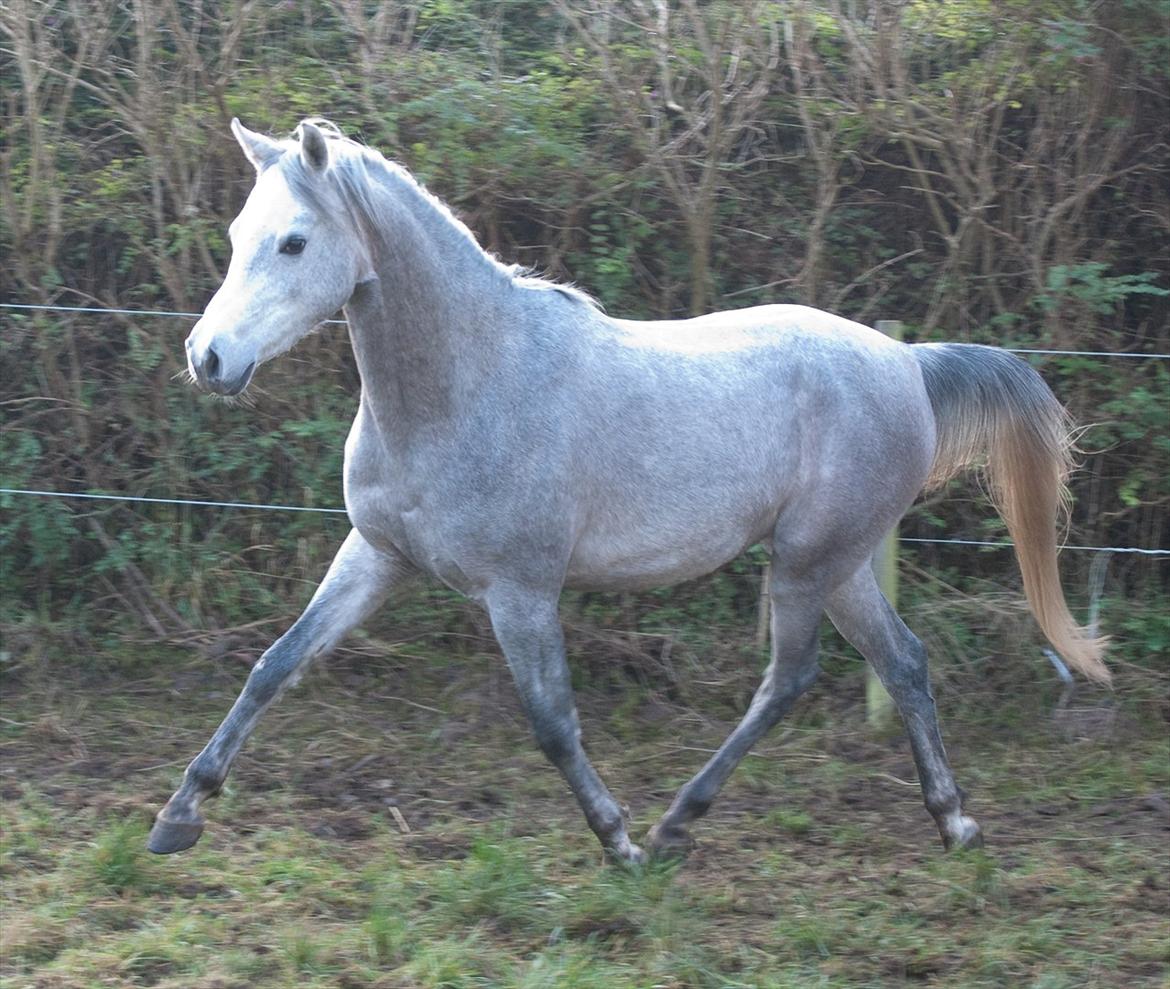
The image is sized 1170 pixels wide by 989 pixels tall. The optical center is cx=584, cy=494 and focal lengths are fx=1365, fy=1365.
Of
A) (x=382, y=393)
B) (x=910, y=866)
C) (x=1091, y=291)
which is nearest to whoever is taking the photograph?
(x=382, y=393)

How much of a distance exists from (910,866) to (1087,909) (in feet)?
1.73

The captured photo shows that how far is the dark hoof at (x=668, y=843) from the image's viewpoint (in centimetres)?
395

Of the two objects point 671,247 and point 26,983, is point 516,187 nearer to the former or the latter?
point 671,247

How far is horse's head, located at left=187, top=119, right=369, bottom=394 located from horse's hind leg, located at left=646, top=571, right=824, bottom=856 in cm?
A: 162

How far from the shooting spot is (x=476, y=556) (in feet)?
11.8

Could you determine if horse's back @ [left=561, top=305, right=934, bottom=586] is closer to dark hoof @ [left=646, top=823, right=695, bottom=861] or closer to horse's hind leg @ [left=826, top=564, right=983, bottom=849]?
horse's hind leg @ [left=826, top=564, right=983, bottom=849]

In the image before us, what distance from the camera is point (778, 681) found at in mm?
4148

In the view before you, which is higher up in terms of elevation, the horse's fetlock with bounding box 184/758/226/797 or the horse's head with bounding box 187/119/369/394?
the horse's head with bounding box 187/119/369/394

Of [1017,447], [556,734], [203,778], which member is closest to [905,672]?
[1017,447]

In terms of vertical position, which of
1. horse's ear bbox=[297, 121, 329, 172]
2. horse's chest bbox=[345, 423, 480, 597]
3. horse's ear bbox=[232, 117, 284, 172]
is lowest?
horse's chest bbox=[345, 423, 480, 597]

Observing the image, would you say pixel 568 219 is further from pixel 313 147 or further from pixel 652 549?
pixel 313 147

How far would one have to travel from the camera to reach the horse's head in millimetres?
3133

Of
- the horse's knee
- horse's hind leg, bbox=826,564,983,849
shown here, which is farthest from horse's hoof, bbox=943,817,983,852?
the horse's knee

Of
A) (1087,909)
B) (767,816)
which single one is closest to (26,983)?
(767,816)
